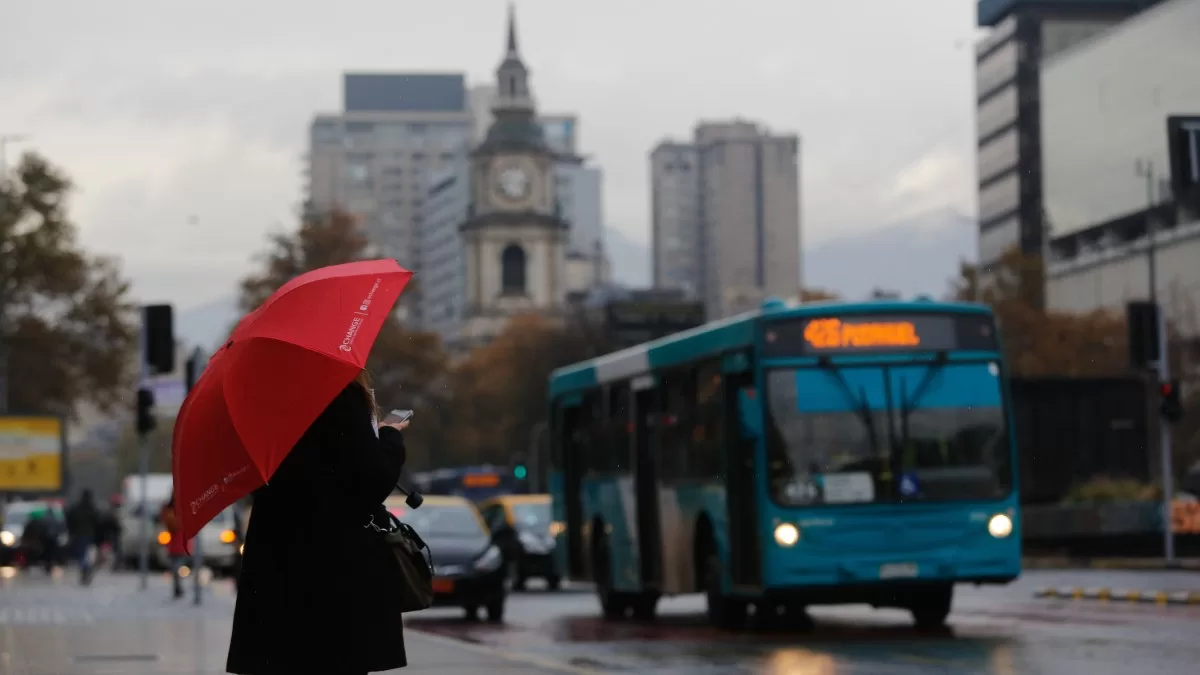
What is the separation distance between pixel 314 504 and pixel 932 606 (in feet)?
49.1

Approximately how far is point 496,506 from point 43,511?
25859mm

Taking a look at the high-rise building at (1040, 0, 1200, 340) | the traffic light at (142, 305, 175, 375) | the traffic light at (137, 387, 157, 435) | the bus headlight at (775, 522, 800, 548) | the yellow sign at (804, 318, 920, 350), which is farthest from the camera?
the high-rise building at (1040, 0, 1200, 340)

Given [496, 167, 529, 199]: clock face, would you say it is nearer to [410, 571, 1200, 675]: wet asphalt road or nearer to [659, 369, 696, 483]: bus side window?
[410, 571, 1200, 675]: wet asphalt road

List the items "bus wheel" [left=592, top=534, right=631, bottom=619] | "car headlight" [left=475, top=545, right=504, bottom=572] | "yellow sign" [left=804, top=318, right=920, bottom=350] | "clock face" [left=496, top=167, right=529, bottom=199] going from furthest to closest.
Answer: "clock face" [left=496, top=167, right=529, bottom=199] < "bus wheel" [left=592, top=534, right=631, bottom=619] < "car headlight" [left=475, top=545, right=504, bottom=572] < "yellow sign" [left=804, top=318, right=920, bottom=350]

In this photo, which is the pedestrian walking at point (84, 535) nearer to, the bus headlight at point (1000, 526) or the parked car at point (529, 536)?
the parked car at point (529, 536)

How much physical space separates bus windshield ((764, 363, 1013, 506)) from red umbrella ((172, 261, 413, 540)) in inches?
490

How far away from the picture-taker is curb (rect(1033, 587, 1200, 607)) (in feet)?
82.0

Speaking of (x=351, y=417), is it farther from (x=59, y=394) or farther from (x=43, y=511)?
(x=59, y=394)

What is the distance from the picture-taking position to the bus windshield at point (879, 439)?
66.9ft

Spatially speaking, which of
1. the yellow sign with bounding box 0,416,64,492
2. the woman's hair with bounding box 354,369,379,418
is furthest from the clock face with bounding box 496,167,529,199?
the woman's hair with bounding box 354,369,379,418

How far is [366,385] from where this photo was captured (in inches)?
306

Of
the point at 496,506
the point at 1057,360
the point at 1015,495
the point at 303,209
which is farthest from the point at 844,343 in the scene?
the point at 303,209

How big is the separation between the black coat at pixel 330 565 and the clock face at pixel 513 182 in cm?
16062

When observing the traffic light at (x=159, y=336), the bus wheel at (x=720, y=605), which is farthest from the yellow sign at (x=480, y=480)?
the bus wheel at (x=720, y=605)
